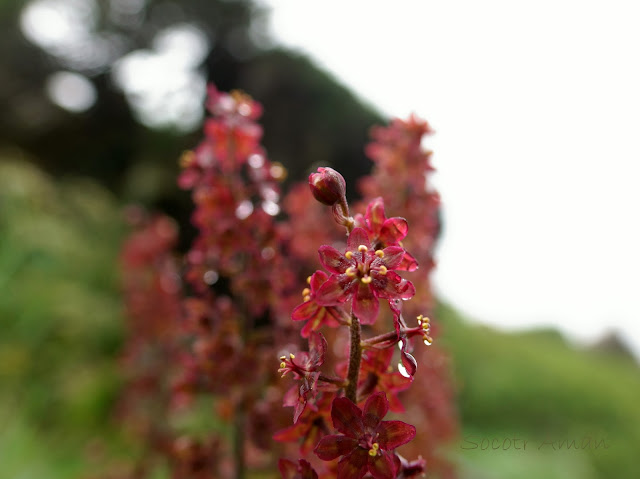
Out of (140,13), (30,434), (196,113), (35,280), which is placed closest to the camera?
(30,434)

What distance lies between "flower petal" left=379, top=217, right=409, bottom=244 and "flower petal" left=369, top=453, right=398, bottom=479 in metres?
0.21

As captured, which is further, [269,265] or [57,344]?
[57,344]

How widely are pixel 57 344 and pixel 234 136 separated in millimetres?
3175

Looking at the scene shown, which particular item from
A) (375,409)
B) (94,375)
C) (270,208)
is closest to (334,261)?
(375,409)

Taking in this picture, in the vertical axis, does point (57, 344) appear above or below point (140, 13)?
below

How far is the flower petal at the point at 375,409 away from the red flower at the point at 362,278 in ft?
0.26

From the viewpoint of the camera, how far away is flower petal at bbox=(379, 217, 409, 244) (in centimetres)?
51

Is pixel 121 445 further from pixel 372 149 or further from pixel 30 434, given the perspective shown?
pixel 372 149

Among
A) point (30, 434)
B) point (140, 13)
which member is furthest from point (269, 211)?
point (140, 13)

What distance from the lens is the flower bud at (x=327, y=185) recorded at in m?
0.50

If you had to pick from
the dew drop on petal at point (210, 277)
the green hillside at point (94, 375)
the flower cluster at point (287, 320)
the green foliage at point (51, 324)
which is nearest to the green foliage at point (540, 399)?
the green hillside at point (94, 375)

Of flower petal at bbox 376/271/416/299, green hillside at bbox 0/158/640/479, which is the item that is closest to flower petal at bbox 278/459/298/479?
flower petal at bbox 376/271/416/299

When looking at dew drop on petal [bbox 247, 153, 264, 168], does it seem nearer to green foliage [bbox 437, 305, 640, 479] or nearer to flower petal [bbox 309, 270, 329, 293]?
flower petal [bbox 309, 270, 329, 293]

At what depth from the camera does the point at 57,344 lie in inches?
137
